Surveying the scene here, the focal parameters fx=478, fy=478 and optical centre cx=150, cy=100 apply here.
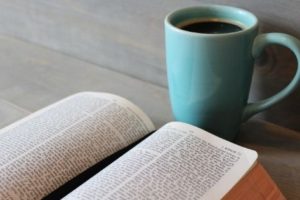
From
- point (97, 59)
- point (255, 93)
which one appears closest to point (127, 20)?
point (97, 59)

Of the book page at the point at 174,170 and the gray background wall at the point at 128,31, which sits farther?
the gray background wall at the point at 128,31

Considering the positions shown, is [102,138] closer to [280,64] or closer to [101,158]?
[101,158]

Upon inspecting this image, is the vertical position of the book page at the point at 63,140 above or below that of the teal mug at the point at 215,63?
below

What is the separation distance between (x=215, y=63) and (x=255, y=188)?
0.12m

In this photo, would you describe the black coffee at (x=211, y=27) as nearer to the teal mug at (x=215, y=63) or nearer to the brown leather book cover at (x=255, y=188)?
the teal mug at (x=215, y=63)

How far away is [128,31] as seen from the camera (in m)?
0.65

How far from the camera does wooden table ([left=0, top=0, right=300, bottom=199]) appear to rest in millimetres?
512

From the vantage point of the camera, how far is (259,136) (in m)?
0.54

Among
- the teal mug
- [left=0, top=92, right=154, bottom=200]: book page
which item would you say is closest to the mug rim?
the teal mug

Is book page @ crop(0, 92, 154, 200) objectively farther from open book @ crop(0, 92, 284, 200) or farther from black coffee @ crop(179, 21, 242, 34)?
black coffee @ crop(179, 21, 242, 34)

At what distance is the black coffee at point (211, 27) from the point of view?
0.48 m

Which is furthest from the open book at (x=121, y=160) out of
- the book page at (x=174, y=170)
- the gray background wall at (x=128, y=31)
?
the gray background wall at (x=128, y=31)

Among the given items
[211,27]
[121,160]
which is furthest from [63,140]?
[211,27]

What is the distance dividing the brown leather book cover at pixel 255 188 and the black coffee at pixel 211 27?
0.14 meters
